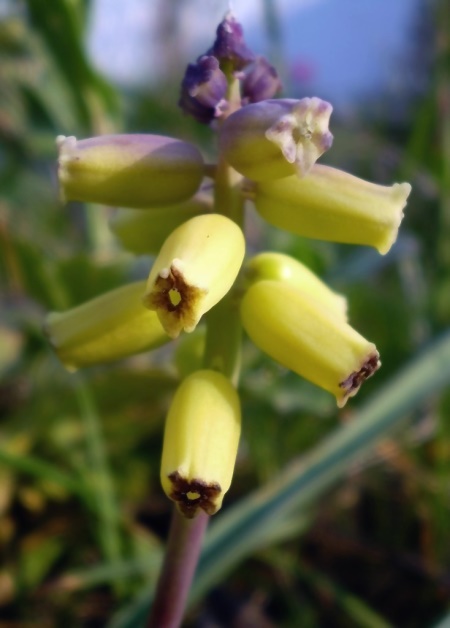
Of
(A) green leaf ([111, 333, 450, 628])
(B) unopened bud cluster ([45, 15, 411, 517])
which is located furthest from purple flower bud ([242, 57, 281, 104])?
(A) green leaf ([111, 333, 450, 628])

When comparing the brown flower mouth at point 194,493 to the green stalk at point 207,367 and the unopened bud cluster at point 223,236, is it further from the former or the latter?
the green stalk at point 207,367

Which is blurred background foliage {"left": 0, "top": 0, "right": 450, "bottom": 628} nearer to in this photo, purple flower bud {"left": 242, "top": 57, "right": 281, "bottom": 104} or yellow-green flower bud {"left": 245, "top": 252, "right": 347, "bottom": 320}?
yellow-green flower bud {"left": 245, "top": 252, "right": 347, "bottom": 320}

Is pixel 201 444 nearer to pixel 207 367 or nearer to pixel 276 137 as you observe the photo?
pixel 207 367

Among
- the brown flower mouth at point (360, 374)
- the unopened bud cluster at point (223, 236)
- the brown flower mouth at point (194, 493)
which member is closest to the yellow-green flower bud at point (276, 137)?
the unopened bud cluster at point (223, 236)

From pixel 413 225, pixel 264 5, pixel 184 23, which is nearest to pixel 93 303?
pixel 264 5

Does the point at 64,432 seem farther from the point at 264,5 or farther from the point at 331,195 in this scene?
the point at 264,5

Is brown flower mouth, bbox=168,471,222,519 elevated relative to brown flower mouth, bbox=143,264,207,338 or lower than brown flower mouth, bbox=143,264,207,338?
lower

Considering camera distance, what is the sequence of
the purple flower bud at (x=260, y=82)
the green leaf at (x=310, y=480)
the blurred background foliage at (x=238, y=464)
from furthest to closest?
the blurred background foliage at (x=238, y=464)
the green leaf at (x=310, y=480)
the purple flower bud at (x=260, y=82)

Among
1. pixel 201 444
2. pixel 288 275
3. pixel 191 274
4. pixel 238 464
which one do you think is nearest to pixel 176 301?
pixel 191 274
